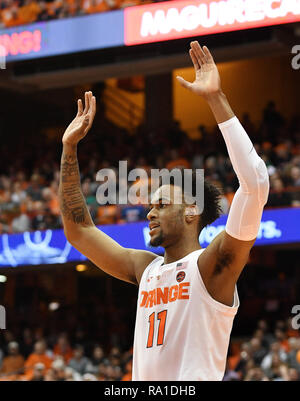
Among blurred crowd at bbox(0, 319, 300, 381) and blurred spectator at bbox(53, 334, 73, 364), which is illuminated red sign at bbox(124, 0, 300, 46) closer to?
blurred crowd at bbox(0, 319, 300, 381)

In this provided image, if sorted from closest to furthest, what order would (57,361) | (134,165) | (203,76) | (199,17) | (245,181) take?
(245,181) < (203,76) < (57,361) < (199,17) < (134,165)

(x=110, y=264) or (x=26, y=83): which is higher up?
(x=26, y=83)

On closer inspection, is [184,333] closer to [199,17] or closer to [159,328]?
[159,328]

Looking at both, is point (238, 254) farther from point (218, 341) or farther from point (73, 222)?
point (73, 222)

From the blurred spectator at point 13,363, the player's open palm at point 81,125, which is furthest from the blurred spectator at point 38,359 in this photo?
the player's open palm at point 81,125

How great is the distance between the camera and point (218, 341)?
3795 millimetres

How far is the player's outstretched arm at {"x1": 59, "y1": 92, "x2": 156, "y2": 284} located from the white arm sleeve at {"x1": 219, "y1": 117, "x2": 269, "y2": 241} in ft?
2.78

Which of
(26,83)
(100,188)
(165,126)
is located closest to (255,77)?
(165,126)

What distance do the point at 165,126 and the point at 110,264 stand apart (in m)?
14.9

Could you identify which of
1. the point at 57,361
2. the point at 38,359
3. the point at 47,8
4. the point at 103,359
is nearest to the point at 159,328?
the point at 57,361

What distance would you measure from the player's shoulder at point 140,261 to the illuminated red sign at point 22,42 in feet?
41.7

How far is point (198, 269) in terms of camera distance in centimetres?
387

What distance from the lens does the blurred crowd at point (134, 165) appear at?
13.5 m

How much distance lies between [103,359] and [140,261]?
941cm
